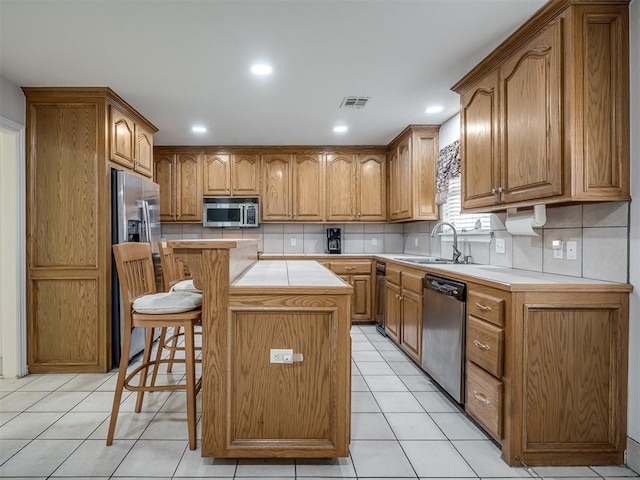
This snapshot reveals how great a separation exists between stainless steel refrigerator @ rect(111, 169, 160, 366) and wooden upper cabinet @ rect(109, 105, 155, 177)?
0.60 ft

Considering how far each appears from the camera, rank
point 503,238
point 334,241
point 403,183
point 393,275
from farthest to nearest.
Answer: point 334,241 < point 403,183 < point 393,275 < point 503,238

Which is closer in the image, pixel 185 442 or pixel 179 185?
pixel 185 442

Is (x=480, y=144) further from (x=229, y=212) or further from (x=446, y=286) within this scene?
(x=229, y=212)

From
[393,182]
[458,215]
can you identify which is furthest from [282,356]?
[393,182]

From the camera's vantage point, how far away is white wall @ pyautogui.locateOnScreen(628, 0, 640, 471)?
1.75 metres

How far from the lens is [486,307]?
79.1 inches

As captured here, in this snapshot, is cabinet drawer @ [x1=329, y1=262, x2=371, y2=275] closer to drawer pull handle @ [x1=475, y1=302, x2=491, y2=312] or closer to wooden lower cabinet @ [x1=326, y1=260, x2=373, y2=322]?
wooden lower cabinet @ [x1=326, y1=260, x2=373, y2=322]

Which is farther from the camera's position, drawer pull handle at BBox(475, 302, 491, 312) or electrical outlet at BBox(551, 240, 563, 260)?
electrical outlet at BBox(551, 240, 563, 260)

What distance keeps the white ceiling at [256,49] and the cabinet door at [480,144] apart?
22 centimetres

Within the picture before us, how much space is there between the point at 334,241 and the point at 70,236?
9.99ft

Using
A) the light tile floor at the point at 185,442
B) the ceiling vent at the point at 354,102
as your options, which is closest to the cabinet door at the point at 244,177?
the ceiling vent at the point at 354,102

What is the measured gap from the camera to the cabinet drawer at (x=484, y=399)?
1900 millimetres

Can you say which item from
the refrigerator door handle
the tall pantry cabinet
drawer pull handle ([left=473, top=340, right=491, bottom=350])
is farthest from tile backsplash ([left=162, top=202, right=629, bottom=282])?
the tall pantry cabinet

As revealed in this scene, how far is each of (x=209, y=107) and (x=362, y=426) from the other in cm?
294
